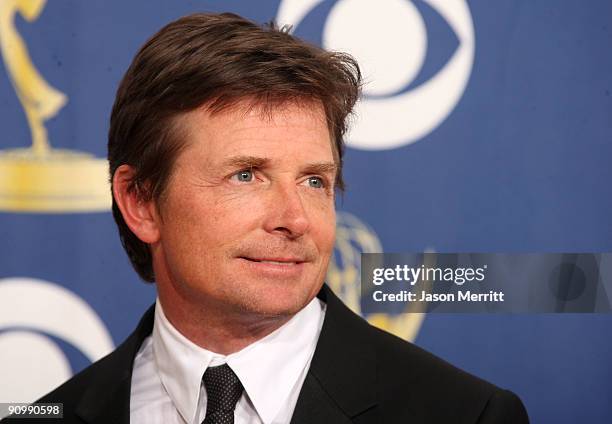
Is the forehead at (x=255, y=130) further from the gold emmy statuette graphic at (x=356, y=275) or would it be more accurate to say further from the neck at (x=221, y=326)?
the gold emmy statuette graphic at (x=356, y=275)

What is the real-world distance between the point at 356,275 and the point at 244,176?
97cm

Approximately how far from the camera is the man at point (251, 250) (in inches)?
72.2

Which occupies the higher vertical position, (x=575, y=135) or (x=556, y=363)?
(x=575, y=135)

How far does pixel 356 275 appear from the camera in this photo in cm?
276

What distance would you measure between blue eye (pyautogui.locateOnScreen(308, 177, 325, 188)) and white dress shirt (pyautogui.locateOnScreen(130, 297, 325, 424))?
0.83 ft

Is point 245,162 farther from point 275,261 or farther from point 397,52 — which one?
point 397,52

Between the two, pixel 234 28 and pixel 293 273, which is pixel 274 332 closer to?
pixel 293 273

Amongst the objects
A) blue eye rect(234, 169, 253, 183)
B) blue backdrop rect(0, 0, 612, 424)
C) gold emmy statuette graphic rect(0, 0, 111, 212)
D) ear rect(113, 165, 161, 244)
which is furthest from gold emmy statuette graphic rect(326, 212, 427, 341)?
blue eye rect(234, 169, 253, 183)

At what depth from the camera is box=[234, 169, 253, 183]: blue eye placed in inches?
73.2

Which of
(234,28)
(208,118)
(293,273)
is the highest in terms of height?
(234,28)

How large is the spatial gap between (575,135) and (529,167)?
15cm

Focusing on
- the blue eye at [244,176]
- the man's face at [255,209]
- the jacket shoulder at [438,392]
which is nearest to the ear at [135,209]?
the man's face at [255,209]

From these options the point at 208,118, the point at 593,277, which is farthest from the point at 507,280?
the point at 208,118

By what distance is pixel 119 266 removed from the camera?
2801 mm
